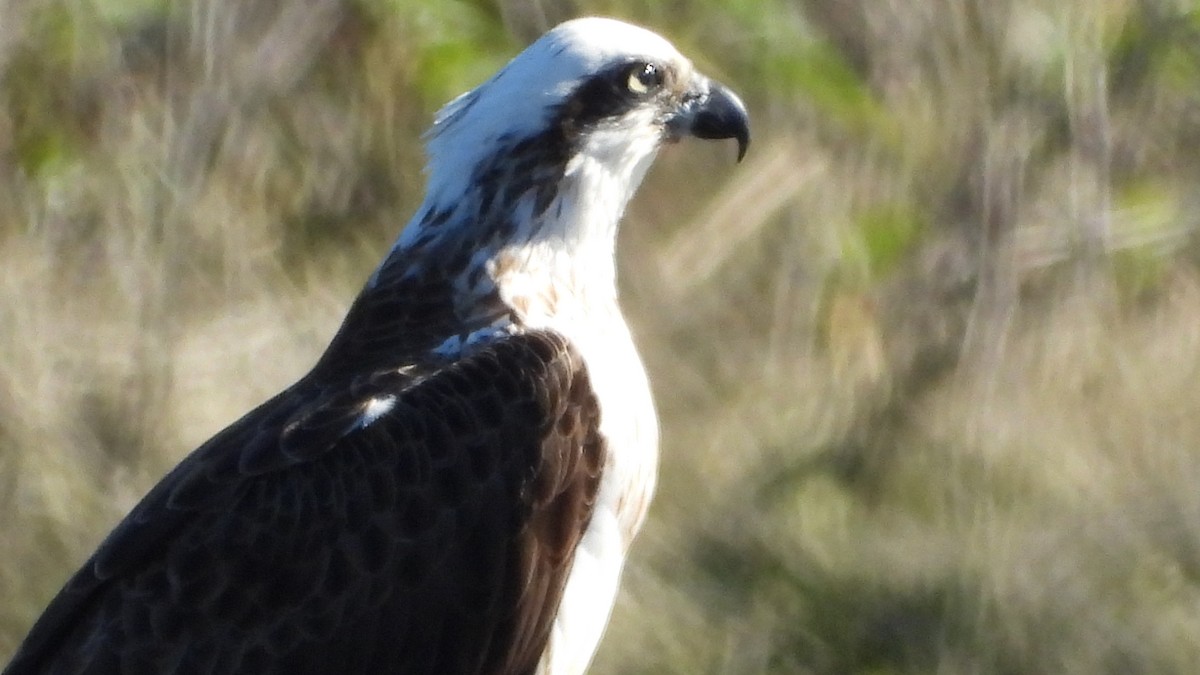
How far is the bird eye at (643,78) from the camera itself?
4.73m

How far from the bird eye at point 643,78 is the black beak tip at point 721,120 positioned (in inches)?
5.7

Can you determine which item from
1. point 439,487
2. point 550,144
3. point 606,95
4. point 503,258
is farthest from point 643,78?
point 439,487

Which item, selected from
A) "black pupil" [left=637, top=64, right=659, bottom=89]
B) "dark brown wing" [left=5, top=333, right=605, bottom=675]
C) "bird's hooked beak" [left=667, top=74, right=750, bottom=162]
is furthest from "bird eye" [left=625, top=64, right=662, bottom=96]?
"dark brown wing" [left=5, top=333, right=605, bottom=675]

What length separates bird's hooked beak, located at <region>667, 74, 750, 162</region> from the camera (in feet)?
15.9

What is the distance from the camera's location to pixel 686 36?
6.06 meters

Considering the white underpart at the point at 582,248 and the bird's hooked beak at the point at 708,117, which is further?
the bird's hooked beak at the point at 708,117

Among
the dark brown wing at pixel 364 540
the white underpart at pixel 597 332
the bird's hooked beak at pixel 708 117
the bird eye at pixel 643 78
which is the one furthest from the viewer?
the bird's hooked beak at pixel 708 117

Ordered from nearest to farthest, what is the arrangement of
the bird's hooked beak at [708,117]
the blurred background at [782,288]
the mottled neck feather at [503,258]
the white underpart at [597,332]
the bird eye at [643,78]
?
1. the white underpart at [597,332]
2. the mottled neck feather at [503,258]
3. the bird eye at [643,78]
4. the bird's hooked beak at [708,117]
5. the blurred background at [782,288]

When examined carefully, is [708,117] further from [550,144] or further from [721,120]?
[550,144]

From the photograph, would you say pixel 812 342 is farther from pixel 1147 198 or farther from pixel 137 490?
pixel 137 490

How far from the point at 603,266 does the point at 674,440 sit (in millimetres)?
2678

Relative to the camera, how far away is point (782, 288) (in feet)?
25.6

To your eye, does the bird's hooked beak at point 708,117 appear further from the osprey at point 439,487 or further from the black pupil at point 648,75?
the osprey at point 439,487

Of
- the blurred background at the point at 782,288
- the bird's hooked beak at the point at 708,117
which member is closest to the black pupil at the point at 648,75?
the bird's hooked beak at the point at 708,117
